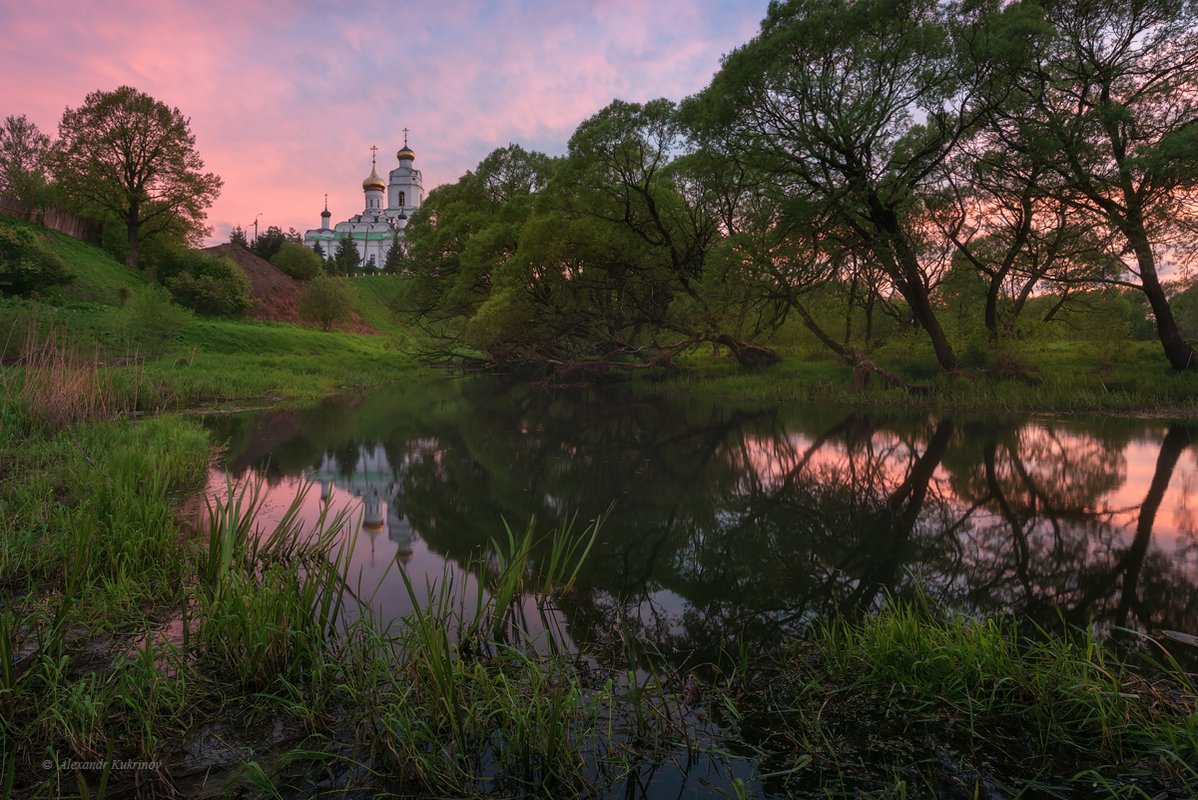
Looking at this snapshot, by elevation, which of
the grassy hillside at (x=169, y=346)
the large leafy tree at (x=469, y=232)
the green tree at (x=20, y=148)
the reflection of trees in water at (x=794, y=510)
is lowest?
the reflection of trees in water at (x=794, y=510)

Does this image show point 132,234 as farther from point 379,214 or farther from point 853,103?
point 379,214

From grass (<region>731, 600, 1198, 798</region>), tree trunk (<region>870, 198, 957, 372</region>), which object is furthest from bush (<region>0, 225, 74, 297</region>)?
grass (<region>731, 600, 1198, 798</region>)

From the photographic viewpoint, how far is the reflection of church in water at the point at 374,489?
607 centimetres

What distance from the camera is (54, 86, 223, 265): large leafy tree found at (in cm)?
3656

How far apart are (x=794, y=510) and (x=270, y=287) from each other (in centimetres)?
5099

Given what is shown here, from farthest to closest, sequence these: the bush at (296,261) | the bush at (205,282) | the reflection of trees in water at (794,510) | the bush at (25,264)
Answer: the bush at (296,261), the bush at (205,282), the bush at (25,264), the reflection of trees in water at (794,510)

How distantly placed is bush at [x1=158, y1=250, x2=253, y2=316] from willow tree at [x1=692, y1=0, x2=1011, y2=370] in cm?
3142

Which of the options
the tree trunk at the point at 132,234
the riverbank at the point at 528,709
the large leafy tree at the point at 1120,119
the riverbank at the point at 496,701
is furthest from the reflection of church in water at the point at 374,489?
the tree trunk at the point at 132,234

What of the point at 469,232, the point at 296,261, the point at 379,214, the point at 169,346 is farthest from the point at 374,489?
the point at 379,214

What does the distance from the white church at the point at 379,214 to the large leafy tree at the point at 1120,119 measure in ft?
314

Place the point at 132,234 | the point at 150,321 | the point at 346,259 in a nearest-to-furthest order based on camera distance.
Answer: the point at 150,321 < the point at 132,234 < the point at 346,259

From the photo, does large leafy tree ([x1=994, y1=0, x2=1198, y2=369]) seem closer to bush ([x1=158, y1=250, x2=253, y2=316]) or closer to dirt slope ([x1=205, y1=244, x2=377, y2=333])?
bush ([x1=158, y1=250, x2=253, y2=316])

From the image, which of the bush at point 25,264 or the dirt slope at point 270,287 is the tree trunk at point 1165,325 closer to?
the bush at point 25,264

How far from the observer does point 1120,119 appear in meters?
15.1
